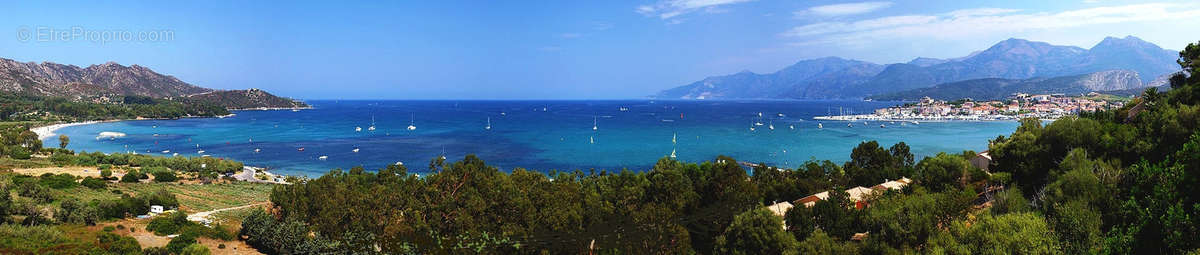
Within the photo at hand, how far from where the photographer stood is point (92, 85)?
506 ft

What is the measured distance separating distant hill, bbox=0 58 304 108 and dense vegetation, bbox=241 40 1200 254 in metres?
152

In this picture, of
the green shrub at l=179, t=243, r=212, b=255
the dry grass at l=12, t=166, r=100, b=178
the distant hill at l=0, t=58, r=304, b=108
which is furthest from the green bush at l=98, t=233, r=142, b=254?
the distant hill at l=0, t=58, r=304, b=108

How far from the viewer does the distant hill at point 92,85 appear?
132875 mm

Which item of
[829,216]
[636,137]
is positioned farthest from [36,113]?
[829,216]

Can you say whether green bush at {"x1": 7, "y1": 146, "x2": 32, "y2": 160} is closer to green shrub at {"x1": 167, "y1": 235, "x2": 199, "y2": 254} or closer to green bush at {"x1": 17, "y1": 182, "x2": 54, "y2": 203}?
green bush at {"x1": 17, "y1": 182, "x2": 54, "y2": 203}

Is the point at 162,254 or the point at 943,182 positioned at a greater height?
the point at 943,182

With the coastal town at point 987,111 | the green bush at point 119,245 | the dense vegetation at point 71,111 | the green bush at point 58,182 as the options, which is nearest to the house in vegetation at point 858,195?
the green bush at point 119,245

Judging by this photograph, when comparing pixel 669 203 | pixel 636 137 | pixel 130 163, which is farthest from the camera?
pixel 636 137

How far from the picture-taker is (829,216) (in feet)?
54.1

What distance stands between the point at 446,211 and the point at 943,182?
1813 centimetres

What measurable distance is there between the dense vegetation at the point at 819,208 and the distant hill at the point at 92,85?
15235 cm

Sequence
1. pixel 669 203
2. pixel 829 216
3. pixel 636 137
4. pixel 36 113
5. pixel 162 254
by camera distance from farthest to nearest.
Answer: pixel 36 113
pixel 636 137
pixel 669 203
pixel 162 254
pixel 829 216

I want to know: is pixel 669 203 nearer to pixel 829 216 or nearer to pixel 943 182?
pixel 829 216

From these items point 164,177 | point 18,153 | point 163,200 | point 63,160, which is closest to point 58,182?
point 164,177
